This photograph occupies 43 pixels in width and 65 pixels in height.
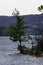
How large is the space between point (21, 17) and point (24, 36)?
261 centimetres

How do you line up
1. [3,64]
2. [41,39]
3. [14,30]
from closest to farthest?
[3,64]
[41,39]
[14,30]

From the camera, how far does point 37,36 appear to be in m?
45.8

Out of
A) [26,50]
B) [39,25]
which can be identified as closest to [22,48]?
[26,50]

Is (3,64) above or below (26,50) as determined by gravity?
above

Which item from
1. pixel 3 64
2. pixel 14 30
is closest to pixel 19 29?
pixel 14 30

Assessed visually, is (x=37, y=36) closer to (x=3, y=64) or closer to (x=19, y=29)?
(x=19, y=29)

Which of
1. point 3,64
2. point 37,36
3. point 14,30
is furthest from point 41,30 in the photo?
point 3,64

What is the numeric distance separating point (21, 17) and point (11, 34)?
2.70 metres

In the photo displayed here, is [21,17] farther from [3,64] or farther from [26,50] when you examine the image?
[3,64]

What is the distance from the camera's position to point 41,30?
44875 mm

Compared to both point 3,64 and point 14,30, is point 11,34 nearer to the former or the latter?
point 14,30

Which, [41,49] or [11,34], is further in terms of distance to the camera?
[11,34]

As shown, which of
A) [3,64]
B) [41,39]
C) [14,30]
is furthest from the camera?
[14,30]

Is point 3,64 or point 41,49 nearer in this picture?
point 3,64
